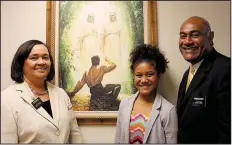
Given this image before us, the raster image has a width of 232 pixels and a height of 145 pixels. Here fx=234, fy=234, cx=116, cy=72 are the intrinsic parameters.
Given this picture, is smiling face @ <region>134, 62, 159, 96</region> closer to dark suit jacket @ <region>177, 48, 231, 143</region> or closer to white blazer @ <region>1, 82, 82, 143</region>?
dark suit jacket @ <region>177, 48, 231, 143</region>

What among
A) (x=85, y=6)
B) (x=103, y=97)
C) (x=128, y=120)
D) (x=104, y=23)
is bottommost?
(x=128, y=120)

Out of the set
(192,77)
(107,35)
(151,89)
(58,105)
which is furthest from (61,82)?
(192,77)

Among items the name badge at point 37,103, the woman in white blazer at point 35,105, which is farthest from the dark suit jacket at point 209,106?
the name badge at point 37,103

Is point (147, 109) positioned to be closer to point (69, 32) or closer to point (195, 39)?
point (195, 39)

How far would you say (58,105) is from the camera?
1366 millimetres

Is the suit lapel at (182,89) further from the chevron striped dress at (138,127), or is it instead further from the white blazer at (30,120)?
the white blazer at (30,120)

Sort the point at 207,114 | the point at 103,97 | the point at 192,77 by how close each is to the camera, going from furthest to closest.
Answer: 1. the point at 103,97
2. the point at 192,77
3. the point at 207,114

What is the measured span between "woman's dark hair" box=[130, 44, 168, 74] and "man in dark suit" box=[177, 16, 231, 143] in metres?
0.13

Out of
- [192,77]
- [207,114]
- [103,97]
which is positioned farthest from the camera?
[103,97]

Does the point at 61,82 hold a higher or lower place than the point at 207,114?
higher

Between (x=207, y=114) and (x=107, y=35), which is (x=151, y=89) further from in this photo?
(x=107, y=35)

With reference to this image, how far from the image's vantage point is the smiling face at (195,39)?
1249mm

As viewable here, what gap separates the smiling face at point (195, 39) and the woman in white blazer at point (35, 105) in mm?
751

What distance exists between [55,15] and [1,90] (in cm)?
55
